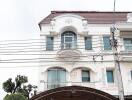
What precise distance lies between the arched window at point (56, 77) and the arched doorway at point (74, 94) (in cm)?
445

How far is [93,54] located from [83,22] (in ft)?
10.5

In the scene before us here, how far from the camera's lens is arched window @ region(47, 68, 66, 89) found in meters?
23.6

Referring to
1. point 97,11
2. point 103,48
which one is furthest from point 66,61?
point 97,11

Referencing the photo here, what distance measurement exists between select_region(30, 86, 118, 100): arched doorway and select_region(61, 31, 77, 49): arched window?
278 inches

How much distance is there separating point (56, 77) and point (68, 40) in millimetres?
3743

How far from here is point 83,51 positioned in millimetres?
25469

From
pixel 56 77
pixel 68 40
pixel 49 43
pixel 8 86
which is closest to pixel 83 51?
pixel 68 40

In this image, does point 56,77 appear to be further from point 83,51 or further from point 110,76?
point 110,76

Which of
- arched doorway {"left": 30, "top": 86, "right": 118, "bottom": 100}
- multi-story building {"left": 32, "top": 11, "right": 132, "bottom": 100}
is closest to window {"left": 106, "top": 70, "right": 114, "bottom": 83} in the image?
multi-story building {"left": 32, "top": 11, "right": 132, "bottom": 100}

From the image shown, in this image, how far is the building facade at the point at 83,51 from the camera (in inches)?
945

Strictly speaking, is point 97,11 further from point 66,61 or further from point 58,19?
point 66,61

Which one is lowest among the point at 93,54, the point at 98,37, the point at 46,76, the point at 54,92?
the point at 54,92

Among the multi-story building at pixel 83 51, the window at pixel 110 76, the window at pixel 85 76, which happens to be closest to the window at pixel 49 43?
the multi-story building at pixel 83 51

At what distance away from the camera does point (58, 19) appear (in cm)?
2661
